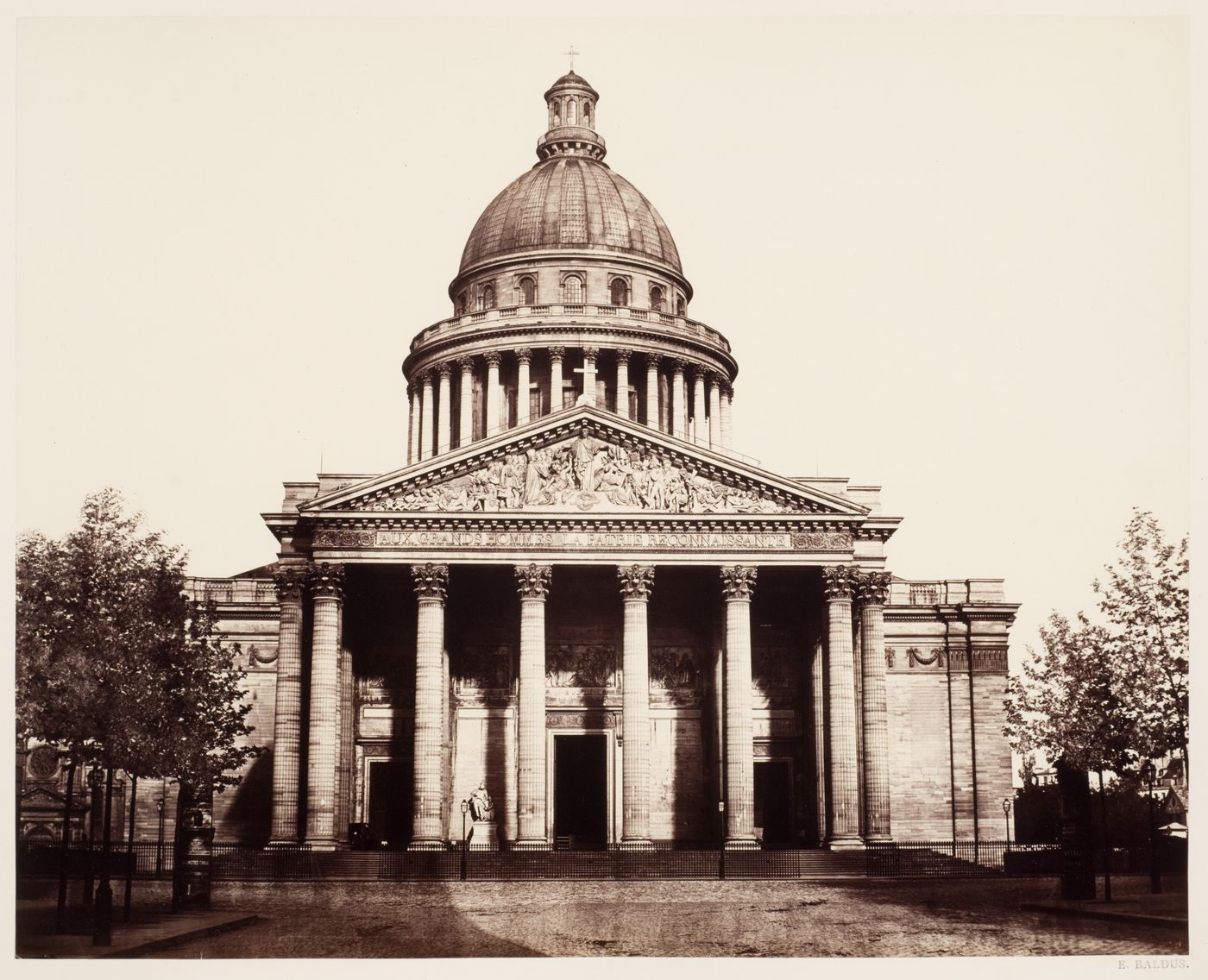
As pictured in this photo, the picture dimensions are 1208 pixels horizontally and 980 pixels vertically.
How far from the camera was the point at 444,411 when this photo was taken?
77.5 meters

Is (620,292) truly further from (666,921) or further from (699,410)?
(666,921)

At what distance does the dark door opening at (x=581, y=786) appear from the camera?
60219 millimetres

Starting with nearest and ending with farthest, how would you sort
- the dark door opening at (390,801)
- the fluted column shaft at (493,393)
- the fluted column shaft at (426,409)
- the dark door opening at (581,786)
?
1. the dark door opening at (390,801)
2. the dark door opening at (581,786)
3. the fluted column shaft at (493,393)
4. the fluted column shaft at (426,409)

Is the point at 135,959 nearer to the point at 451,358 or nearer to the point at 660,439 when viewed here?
the point at 660,439

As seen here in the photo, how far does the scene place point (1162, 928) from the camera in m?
31.5

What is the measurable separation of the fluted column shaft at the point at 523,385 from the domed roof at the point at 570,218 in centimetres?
689

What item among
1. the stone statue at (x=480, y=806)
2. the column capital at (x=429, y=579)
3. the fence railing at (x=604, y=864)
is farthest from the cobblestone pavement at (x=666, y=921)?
the column capital at (x=429, y=579)

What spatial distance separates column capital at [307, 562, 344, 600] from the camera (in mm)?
54594

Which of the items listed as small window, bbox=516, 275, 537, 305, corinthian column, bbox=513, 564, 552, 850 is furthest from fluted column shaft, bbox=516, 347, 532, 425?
corinthian column, bbox=513, 564, 552, 850

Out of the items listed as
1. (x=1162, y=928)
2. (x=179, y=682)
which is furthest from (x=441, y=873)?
(x=1162, y=928)

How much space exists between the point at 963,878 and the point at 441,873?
1417 cm

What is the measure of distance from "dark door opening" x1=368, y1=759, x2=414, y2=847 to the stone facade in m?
0.09

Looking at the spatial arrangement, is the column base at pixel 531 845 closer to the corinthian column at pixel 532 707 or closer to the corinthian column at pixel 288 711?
the corinthian column at pixel 532 707

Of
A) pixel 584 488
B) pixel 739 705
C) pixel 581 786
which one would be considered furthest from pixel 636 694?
pixel 581 786
